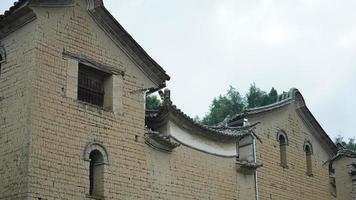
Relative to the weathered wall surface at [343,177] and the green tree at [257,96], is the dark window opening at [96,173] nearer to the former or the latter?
the weathered wall surface at [343,177]

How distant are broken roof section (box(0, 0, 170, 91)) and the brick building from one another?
30 millimetres

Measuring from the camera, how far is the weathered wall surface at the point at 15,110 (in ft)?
51.8

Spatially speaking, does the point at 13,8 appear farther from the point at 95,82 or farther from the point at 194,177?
the point at 194,177

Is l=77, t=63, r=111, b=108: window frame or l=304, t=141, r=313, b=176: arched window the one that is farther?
l=304, t=141, r=313, b=176: arched window

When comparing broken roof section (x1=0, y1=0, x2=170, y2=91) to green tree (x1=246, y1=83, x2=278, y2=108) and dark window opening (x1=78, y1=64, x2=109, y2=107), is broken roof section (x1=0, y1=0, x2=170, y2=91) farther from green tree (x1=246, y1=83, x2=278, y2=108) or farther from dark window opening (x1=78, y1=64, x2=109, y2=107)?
green tree (x1=246, y1=83, x2=278, y2=108)

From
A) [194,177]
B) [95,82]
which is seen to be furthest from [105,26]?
[194,177]

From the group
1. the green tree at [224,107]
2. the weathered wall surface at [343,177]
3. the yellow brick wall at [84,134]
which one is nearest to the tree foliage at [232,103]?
the green tree at [224,107]

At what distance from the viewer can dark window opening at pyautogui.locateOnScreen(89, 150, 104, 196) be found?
57.1ft

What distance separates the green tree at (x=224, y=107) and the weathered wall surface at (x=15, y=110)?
37016 millimetres

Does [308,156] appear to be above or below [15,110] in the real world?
above

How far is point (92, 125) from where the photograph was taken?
17.5m

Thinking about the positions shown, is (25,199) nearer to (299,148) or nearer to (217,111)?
(299,148)

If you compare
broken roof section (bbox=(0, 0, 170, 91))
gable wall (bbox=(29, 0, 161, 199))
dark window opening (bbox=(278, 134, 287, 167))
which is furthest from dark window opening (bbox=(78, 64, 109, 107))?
dark window opening (bbox=(278, 134, 287, 167))

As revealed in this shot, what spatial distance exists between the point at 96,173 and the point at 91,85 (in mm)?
2622
